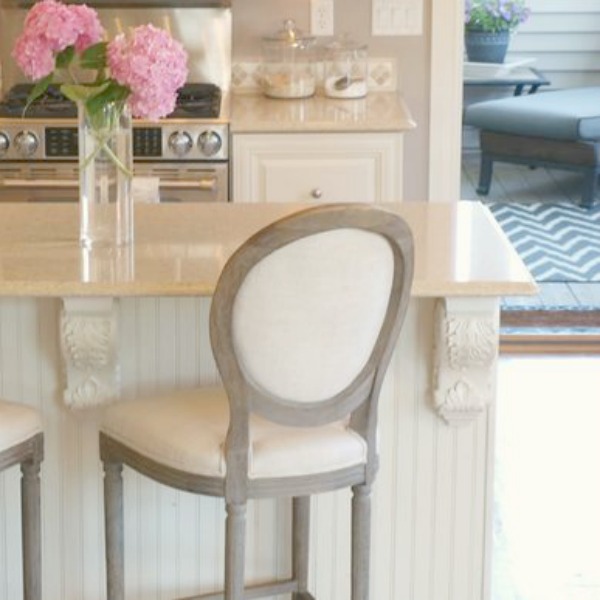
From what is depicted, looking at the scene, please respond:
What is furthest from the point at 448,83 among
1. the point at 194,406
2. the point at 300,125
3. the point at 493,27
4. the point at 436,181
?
the point at 493,27

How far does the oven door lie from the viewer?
14.3 feet

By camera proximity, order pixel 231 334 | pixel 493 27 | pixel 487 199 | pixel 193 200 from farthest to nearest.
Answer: pixel 493 27
pixel 487 199
pixel 193 200
pixel 231 334

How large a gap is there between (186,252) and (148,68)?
36cm

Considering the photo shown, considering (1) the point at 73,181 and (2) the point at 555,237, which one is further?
(2) the point at 555,237

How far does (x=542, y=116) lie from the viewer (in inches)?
298

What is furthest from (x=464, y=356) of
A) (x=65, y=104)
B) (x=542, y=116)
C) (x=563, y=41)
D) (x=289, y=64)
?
(x=563, y=41)

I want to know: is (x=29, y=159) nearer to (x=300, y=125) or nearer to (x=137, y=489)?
(x=300, y=125)

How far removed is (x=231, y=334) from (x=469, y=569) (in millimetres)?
943

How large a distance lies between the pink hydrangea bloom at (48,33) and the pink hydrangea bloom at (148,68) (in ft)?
0.23

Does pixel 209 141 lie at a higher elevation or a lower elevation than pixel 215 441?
higher

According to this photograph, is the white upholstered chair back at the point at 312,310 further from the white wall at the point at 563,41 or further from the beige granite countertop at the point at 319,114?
the white wall at the point at 563,41

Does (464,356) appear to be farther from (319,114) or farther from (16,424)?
(319,114)

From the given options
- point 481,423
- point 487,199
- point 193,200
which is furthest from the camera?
point 487,199

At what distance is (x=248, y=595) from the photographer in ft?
9.45
